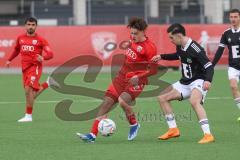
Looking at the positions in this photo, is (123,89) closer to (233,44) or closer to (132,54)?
(132,54)

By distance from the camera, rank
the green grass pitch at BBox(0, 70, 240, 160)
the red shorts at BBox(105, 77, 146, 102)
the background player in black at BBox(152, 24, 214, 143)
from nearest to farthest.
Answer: the green grass pitch at BBox(0, 70, 240, 160) → the background player in black at BBox(152, 24, 214, 143) → the red shorts at BBox(105, 77, 146, 102)

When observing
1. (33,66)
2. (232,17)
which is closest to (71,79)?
(33,66)

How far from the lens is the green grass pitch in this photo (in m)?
11.0

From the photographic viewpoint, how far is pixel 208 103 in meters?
20.2

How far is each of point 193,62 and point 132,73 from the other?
1079 millimetres

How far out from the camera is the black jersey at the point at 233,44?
16094mm

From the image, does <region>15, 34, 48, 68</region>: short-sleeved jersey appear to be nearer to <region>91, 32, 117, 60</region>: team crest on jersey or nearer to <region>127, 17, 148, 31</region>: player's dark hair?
<region>127, 17, 148, 31</region>: player's dark hair

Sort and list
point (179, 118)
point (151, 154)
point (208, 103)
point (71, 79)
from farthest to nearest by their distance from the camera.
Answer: point (71, 79) → point (208, 103) → point (179, 118) → point (151, 154)

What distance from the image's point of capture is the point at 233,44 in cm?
1616

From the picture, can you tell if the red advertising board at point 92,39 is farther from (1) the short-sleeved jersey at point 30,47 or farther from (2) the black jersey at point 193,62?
(2) the black jersey at point 193,62

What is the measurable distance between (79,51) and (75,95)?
10.5 meters

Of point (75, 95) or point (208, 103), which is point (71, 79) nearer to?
point (75, 95)

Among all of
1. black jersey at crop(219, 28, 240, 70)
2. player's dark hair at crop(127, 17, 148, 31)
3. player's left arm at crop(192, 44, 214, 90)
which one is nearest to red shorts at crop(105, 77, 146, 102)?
player's dark hair at crop(127, 17, 148, 31)

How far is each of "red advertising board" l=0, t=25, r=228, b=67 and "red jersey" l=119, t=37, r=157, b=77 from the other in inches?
819
